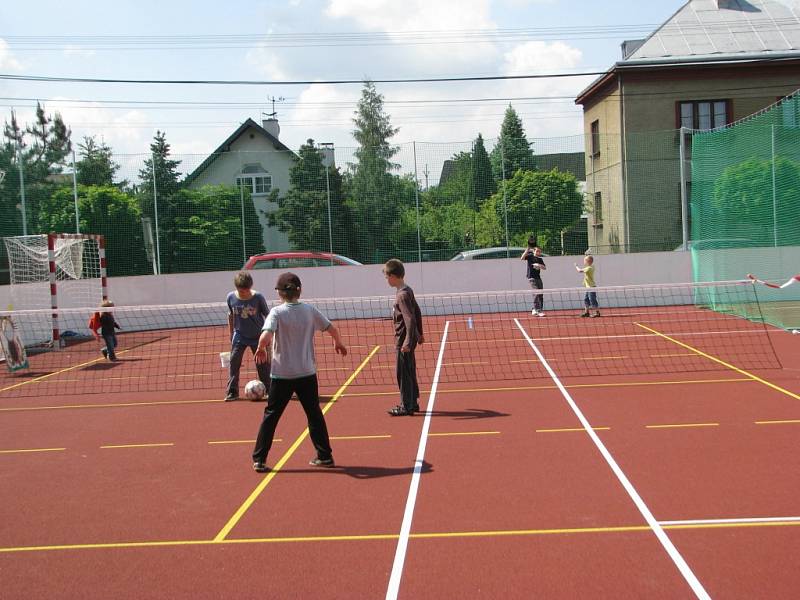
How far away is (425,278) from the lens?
80.9ft

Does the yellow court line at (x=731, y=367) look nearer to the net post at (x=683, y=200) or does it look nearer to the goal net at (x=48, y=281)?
the net post at (x=683, y=200)

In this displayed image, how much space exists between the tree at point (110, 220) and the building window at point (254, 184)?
10.5 feet

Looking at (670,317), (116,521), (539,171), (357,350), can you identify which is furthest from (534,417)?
(539,171)

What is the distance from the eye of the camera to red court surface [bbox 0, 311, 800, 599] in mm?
4699

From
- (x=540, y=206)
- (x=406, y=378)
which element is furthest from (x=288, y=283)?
(x=540, y=206)

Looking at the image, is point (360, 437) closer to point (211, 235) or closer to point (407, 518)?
point (407, 518)

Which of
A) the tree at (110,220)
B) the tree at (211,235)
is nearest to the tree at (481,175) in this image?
the tree at (211,235)

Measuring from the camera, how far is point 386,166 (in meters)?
24.4

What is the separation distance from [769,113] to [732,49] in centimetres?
1623

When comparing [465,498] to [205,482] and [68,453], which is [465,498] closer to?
[205,482]

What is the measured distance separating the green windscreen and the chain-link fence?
3.95 meters

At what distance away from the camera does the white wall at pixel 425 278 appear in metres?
24.4

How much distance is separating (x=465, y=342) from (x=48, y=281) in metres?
11.0

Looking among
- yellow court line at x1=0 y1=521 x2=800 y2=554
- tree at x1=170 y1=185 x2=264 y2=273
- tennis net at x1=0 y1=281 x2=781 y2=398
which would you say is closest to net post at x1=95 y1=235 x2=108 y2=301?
tennis net at x1=0 y1=281 x2=781 y2=398
